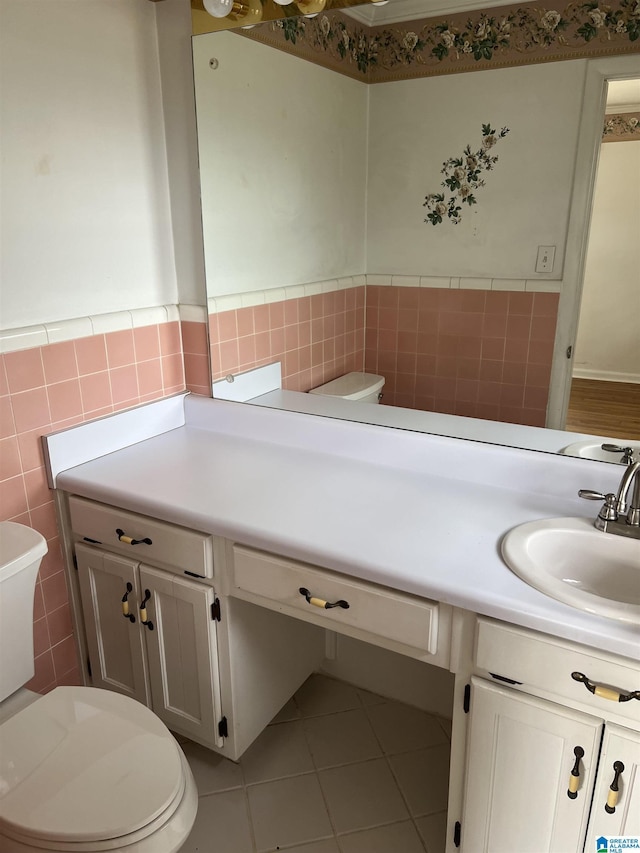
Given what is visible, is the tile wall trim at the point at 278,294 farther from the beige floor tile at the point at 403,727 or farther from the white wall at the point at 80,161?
the beige floor tile at the point at 403,727

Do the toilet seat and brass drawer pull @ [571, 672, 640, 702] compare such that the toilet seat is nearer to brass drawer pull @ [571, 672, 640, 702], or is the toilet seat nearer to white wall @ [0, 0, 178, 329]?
brass drawer pull @ [571, 672, 640, 702]

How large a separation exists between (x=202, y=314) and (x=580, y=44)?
3.98 ft

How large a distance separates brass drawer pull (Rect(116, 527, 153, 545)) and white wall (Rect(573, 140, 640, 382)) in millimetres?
1136

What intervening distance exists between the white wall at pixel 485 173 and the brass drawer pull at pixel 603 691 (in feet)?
2.88

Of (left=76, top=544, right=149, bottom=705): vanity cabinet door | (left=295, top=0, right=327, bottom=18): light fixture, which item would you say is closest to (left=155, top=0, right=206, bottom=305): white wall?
(left=295, top=0, right=327, bottom=18): light fixture

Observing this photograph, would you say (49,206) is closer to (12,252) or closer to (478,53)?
(12,252)

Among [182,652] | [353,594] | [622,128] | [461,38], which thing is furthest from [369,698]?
[461,38]

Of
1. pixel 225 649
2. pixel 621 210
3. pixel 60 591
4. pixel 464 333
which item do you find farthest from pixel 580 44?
pixel 60 591

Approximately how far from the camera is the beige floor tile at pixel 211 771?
171cm

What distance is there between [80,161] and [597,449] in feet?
4.92

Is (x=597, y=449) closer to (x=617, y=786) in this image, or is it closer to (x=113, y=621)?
(x=617, y=786)

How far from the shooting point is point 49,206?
155 cm

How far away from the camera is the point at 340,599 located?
129cm

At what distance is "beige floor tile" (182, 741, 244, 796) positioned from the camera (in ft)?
5.60
